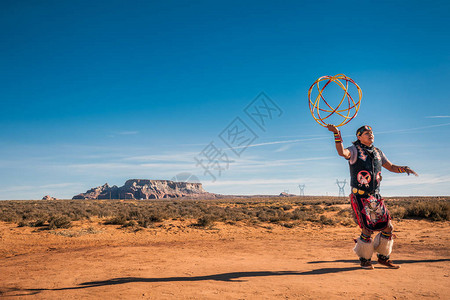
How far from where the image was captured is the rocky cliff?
167000 millimetres

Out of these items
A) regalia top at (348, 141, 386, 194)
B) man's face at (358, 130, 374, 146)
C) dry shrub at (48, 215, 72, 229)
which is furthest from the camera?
dry shrub at (48, 215, 72, 229)

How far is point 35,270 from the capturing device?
277 inches

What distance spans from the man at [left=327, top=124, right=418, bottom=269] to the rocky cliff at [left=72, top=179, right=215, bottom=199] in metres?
167

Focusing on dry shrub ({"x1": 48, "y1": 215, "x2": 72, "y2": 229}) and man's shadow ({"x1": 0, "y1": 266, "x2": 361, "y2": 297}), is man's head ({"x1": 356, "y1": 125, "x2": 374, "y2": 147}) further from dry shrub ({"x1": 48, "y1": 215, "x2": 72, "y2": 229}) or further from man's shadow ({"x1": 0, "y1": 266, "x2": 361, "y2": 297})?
dry shrub ({"x1": 48, "y1": 215, "x2": 72, "y2": 229})

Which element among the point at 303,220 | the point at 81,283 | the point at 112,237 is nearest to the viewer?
the point at 81,283

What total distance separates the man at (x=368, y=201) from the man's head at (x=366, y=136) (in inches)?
0.8

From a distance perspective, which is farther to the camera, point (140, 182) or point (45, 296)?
A: point (140, 182)

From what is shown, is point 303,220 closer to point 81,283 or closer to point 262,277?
point 262,277

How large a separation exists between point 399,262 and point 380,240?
156cm

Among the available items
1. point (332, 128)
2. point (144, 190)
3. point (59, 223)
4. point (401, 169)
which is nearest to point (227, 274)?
point (332, 128)

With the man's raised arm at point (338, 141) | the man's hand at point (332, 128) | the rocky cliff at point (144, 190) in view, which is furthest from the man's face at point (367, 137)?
the rocky cliff at point (144, 190)

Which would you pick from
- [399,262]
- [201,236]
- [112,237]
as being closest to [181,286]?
[399,262]

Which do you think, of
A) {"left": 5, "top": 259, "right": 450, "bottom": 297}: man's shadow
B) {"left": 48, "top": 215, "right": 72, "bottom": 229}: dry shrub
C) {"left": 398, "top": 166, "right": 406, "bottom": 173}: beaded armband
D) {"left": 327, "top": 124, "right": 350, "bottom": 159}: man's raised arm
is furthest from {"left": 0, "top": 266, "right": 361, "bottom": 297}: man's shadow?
{"left": 48, "top": 215, "right": 72, "bottom": 229}: dry shrub

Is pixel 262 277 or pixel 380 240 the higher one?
pixel 380 240
